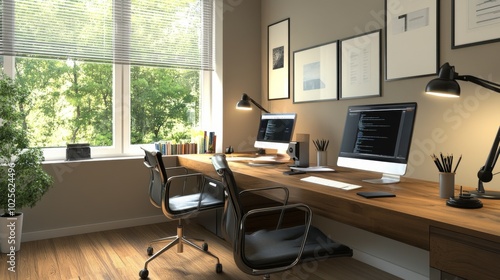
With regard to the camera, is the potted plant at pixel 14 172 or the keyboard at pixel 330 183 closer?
the keyboard at pixel 330 183

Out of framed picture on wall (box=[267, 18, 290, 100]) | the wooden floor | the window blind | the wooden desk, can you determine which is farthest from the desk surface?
the window blind

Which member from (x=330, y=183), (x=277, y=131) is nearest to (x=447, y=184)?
(x=330, y=183)

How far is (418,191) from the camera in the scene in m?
1.97

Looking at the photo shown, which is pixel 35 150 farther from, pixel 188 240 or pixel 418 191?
pixel 418 191

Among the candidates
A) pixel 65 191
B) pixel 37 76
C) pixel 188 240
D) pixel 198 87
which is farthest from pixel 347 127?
pixel 37 76

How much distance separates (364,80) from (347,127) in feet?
2.40

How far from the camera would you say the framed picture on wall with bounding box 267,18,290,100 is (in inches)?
155

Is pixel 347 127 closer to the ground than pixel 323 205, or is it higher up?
higher up

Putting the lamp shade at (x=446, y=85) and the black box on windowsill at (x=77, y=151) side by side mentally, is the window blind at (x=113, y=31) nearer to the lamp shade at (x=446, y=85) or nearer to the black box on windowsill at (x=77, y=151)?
the black box on windowsill at (x=77, y=151)

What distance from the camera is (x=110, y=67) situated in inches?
153

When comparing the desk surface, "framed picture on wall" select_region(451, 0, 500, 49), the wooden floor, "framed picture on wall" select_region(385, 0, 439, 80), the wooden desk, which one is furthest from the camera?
the wooden floor

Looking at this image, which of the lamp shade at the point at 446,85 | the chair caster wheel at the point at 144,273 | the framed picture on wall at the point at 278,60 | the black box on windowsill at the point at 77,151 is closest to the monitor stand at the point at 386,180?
the lamp shade at the point at 446,85

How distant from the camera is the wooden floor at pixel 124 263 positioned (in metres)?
2.69

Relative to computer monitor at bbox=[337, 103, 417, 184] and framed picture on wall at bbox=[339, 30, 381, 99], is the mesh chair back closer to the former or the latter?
computer monitor at bbox=[337, 103, 417, 184]
